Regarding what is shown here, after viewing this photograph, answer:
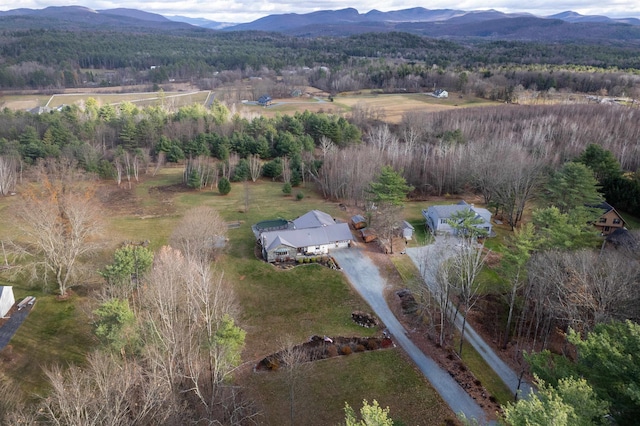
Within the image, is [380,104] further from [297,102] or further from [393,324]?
[393,324]

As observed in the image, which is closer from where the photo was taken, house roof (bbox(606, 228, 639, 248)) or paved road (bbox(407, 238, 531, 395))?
paved road (bbox(407, 238, 531, 395))

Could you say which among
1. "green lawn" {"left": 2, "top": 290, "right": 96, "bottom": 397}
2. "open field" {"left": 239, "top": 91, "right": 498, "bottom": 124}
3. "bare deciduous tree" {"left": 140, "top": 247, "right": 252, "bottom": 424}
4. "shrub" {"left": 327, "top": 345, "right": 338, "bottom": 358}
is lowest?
"shrub" {"left": 327, "top": 345, "right": 338, "bottom": 358}

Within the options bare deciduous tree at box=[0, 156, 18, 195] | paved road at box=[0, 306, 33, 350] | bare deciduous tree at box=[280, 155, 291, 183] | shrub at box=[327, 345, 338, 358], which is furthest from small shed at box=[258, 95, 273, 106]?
shrub at box=[327, 345, 338, 358]

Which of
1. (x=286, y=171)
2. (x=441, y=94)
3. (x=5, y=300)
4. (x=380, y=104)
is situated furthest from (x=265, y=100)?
(x=5, y=300)

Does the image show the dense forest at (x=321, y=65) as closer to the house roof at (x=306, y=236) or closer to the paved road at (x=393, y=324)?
the house roof at (x=306, y=236)

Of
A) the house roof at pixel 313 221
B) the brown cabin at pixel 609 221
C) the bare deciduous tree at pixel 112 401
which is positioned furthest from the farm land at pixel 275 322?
the brown cabin at pixel 609 221

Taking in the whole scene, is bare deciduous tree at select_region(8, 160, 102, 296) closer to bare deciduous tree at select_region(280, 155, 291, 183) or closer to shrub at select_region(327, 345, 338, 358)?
shrub at select_region(327, 345, 338, 358)

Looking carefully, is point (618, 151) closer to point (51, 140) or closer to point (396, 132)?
point (396, 132)

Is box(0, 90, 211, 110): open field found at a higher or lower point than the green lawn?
higher

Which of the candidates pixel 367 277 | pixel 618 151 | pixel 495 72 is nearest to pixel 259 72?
pixel 495 72
